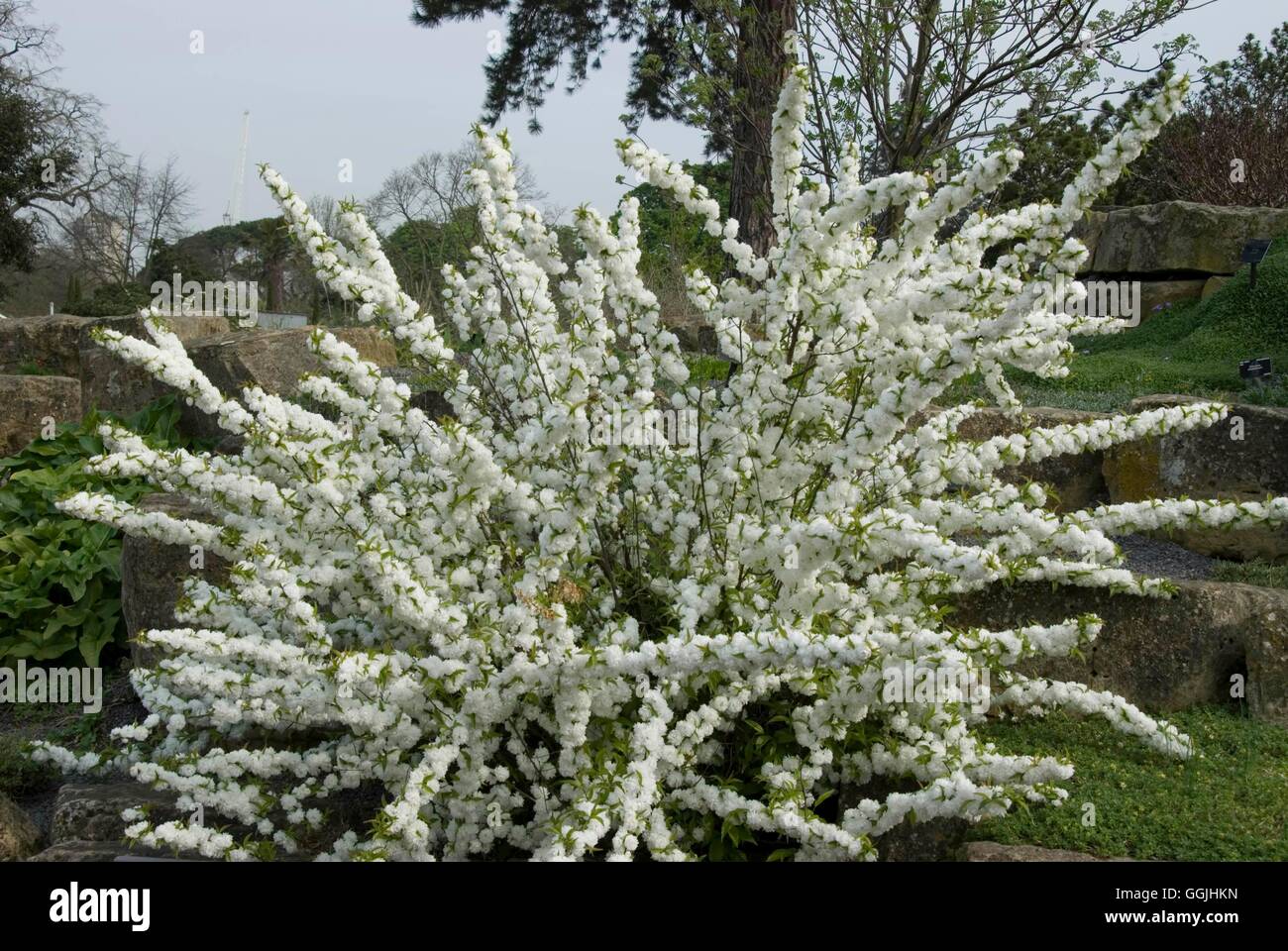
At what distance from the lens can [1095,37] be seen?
7.82 meters

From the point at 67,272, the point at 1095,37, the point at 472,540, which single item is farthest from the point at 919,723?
the point at 67,272

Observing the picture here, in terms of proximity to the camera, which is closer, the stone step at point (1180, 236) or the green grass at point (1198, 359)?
the green grass at point (1198, 359)

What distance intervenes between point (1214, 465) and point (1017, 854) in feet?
11.9

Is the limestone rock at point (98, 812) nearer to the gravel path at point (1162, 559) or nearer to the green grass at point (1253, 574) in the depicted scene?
the gravel path at point (1162, 559)

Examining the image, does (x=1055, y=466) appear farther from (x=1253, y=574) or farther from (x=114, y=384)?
(x=114, y=384)

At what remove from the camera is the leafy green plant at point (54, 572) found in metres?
6.43

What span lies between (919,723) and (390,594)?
1.78m

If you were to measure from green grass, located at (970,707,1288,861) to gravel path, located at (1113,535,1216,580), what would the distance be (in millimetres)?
1352

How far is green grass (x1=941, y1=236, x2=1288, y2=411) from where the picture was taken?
813 centimetres

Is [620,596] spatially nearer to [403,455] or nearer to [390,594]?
[390,594]

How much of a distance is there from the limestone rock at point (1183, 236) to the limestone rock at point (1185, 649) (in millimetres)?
9146
